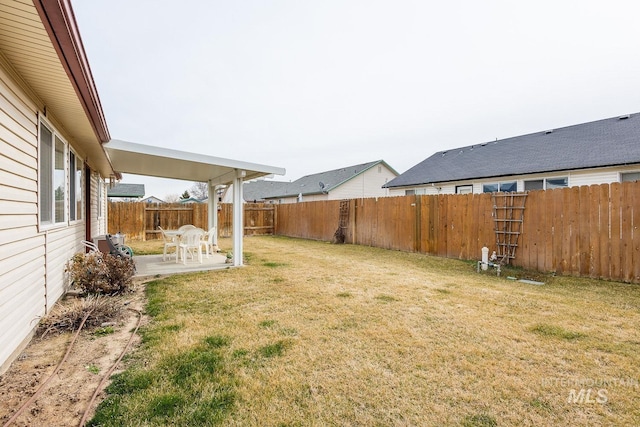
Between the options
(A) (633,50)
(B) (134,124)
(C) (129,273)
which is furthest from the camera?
(B) (134,124)

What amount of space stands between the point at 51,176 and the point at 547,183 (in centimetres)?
1354

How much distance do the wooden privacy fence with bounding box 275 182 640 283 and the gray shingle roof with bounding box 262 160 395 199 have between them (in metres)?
12.8

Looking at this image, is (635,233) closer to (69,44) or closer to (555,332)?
(555,332)

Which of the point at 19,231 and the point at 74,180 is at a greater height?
the point at 74,180

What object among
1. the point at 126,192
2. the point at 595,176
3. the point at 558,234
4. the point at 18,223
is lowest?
the point at 558,234

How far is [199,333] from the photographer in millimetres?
3408

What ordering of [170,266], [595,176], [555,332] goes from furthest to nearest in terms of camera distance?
1. [595,176]
2. [170,266]
3. [555,332]

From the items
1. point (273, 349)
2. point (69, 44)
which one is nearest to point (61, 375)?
point (273, 349)

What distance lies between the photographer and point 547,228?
22.5 feet

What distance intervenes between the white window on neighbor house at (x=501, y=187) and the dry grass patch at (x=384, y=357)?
24.3 ft

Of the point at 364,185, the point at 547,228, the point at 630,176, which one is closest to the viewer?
the point at 547,228

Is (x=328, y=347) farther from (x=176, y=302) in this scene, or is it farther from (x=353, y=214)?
(x=353, y=214)

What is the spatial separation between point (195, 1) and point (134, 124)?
838cm

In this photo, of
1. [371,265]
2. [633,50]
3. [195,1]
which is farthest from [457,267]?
[195,1]
